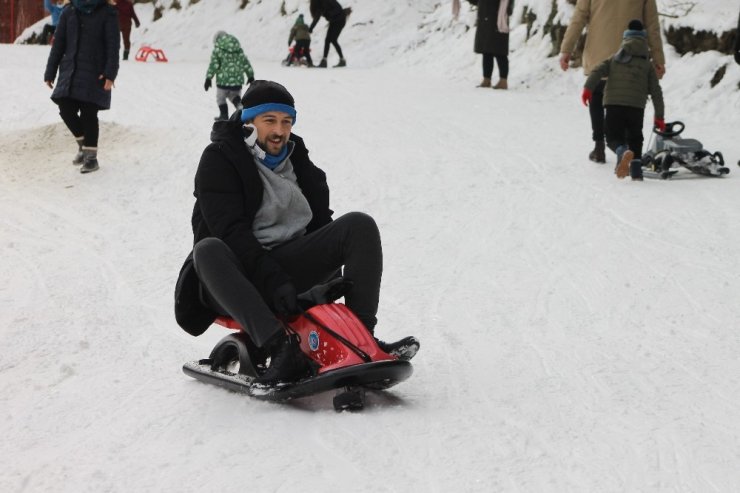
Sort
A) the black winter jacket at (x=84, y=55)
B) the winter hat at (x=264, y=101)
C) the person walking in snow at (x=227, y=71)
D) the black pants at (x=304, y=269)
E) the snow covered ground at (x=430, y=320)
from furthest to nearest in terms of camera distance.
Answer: the person walking in snow at (x=227, y=71), the black winter jacket at (x=84, y=55), the winter hat at (x=264, y=101), the black pants at (x=304, y=269), the snow covered ground at (x=430, y=320)

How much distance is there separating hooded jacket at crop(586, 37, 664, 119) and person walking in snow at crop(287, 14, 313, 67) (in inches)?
442

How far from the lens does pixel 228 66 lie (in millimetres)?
10539

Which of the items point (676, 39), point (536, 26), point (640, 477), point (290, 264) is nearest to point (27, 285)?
point (290, 264)

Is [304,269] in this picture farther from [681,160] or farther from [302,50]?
[302,50]

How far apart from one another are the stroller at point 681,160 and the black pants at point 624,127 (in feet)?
0.58

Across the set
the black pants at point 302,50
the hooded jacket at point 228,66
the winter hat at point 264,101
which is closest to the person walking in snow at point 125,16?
the black pants at point 302,50

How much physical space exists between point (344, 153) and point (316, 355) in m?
5.59

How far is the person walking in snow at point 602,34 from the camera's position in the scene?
840 cm

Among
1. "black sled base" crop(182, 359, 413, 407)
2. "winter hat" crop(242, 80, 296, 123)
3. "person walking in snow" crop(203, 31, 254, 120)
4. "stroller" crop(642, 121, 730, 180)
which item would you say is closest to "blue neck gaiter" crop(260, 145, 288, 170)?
"winter hat" crop(242, 80, 296, 123)

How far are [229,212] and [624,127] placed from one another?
5277 mm

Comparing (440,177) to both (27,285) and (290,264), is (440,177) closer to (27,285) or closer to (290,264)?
(27,285)

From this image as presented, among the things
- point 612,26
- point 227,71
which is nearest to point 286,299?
point 612,26

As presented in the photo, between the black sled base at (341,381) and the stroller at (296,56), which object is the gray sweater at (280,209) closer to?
the black sled base at (341,381)

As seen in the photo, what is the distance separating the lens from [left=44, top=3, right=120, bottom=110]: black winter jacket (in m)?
8.19
